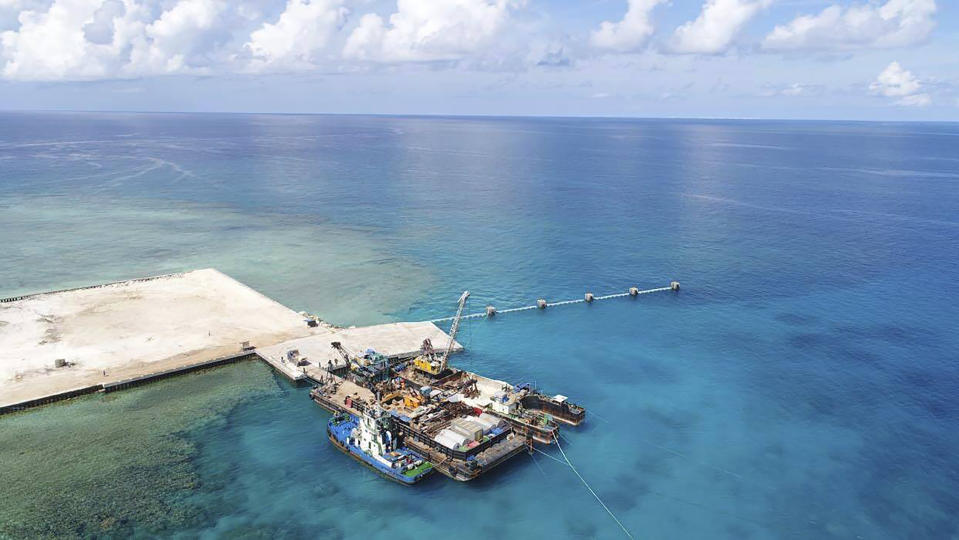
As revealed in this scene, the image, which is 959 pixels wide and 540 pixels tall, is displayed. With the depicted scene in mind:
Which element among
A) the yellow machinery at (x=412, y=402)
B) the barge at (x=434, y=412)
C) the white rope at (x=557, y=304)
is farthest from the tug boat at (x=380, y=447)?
the white rope at (x=557, y=304)

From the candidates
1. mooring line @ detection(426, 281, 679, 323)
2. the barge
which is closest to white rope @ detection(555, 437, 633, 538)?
the barge

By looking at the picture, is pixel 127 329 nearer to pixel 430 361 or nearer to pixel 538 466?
pixel 430 361

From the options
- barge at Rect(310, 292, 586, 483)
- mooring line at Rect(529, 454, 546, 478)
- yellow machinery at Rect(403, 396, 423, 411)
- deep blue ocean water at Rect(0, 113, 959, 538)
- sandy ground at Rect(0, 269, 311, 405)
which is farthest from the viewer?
sandy ground at Rect(0, 269, 311, 405)

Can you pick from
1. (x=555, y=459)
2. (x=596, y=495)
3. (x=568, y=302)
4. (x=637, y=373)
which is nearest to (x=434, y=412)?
(x=555, y=459)

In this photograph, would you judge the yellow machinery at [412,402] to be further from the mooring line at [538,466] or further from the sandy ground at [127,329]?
the sandy ground at [127,329]

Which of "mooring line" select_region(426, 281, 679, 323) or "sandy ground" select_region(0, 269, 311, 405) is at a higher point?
"sandy ground" select_region(0, 269, 311, 405)

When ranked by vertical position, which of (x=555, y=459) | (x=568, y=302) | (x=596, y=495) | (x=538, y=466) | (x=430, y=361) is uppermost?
(x=430, y=361)

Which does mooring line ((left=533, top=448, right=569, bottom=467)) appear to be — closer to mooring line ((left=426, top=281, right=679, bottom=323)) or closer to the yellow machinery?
the yellow machinery
